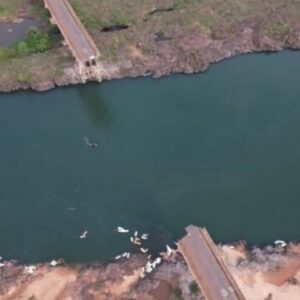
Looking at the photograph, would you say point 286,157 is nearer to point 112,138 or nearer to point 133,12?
point 112,138

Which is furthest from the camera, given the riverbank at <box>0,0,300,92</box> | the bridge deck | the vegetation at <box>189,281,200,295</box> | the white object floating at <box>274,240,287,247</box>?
the riverbank at <box>0,0,300,92</box>

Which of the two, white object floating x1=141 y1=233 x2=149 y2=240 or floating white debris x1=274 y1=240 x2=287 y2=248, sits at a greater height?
white object floating x1=141 y1=233 x2=149 y2=240

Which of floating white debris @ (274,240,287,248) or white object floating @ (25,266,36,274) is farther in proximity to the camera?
floating white debris @ (274,240,287,248)

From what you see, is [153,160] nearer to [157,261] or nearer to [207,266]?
[157,261]

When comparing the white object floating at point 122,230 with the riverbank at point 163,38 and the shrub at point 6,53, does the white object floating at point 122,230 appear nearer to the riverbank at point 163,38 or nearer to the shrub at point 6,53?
the riverbank at point 163,38

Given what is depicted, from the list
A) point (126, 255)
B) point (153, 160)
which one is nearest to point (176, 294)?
point (126, 255)

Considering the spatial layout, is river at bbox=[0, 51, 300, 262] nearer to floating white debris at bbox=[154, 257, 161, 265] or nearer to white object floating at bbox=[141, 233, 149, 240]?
white object floating at bbox=[141, 233, 149, 240]

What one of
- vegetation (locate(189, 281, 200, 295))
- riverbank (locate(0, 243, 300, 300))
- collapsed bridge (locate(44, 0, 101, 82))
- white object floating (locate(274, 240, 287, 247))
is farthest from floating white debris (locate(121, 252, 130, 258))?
collapsed bridge (locate(44, 0, 101, 82))
